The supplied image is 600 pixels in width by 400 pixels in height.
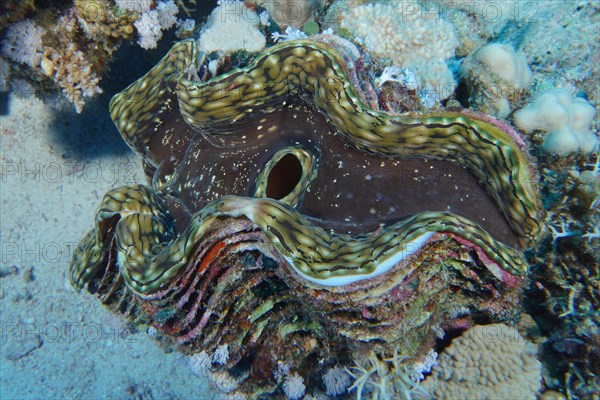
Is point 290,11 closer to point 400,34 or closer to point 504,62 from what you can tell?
point 400,34

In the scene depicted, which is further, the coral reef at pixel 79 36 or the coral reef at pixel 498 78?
the coral reef at pixel 79 36

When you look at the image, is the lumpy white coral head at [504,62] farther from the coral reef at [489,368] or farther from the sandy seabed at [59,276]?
the sandy seabed at [59,276]

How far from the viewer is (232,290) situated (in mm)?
2297

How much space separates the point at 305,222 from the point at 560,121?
195cm

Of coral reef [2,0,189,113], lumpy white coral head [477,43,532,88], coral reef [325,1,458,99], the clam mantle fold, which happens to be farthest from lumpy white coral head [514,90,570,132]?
coral reef [2,0,189,113]

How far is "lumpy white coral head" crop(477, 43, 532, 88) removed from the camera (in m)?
2.75

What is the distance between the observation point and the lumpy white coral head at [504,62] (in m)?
2.75

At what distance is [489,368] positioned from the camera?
2.46 metres

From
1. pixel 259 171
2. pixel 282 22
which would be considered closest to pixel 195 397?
pixel 259 171

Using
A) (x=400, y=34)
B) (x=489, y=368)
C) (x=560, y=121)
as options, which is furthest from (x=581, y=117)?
(x=489, y=368)

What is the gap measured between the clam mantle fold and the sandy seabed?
4.92 ft

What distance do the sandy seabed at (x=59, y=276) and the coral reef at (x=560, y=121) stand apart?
376 centimetres

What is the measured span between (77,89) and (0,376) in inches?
130

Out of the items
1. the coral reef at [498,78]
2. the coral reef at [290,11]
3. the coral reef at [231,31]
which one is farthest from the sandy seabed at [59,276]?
the coral reef at [498,78]
